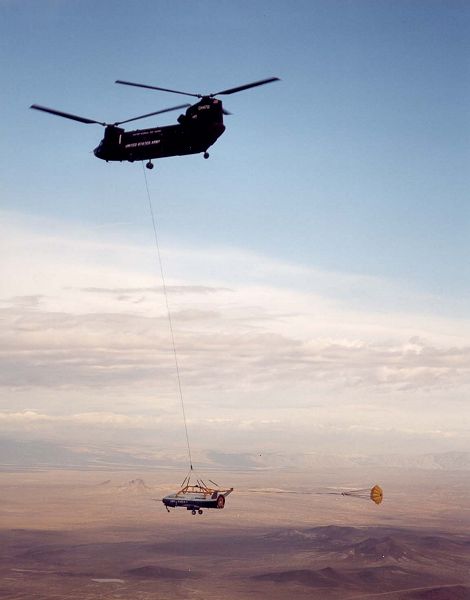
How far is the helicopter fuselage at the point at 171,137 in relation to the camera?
198 ft

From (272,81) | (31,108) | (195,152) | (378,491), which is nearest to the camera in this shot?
(272,81)

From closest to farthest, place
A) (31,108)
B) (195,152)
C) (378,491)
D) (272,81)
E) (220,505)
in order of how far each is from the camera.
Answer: (272,81) < (31,108) < (195,152) < (378,491) < (220,505)

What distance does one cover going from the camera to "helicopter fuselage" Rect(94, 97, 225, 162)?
6025 cm

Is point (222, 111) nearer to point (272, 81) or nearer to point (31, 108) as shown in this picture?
point (272, 81)

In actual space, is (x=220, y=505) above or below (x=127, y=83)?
below

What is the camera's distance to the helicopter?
60094mm

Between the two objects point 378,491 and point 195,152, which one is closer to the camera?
point 195,152

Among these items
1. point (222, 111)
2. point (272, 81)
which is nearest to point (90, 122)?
point (222, 111)

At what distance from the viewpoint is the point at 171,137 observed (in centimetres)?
6266

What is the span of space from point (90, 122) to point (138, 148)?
524 cm

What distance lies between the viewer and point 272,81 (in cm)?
5216

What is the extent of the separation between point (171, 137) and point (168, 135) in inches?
18.1

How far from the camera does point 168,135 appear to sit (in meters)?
62.9


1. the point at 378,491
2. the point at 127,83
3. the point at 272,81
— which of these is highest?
the point at 127,83
